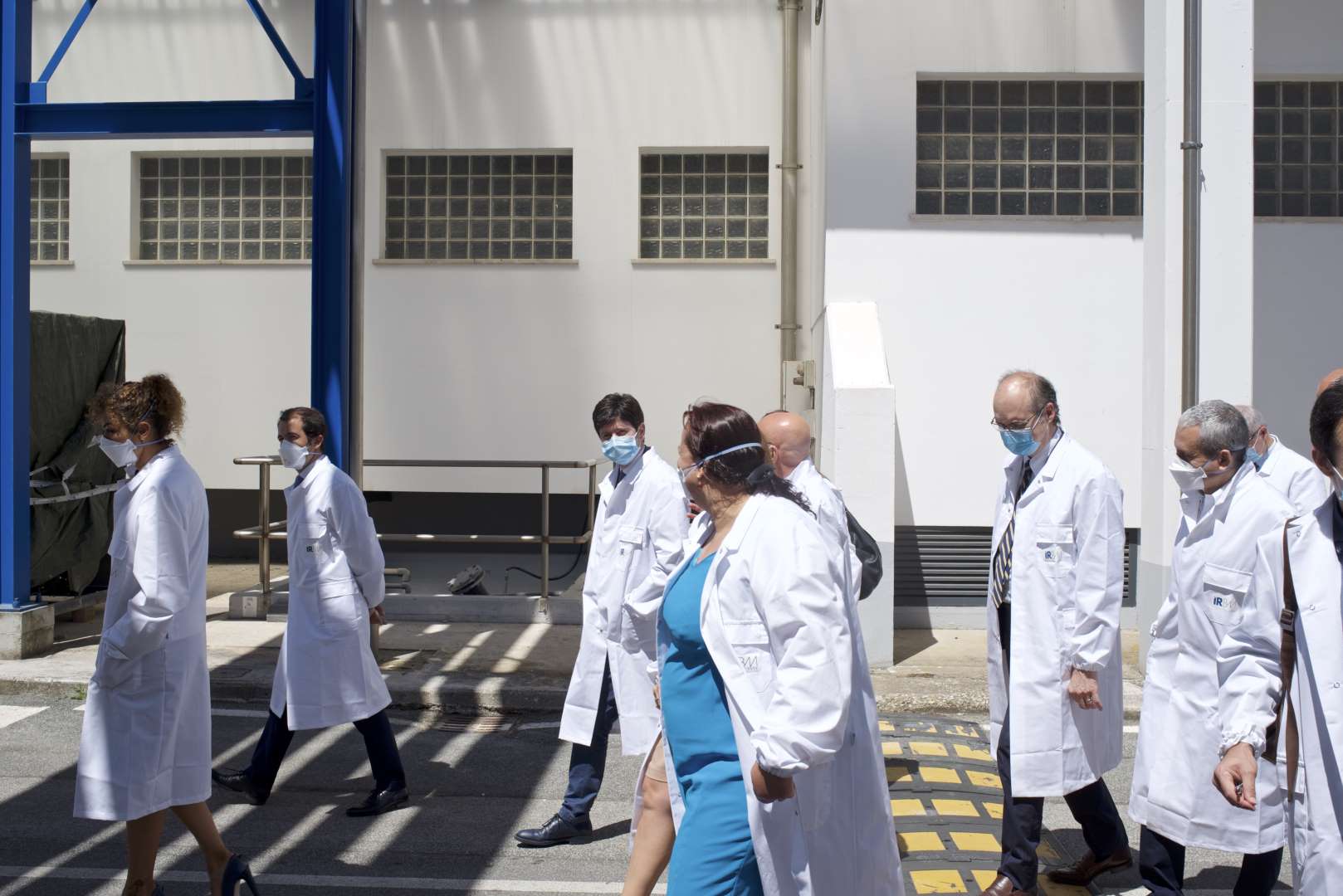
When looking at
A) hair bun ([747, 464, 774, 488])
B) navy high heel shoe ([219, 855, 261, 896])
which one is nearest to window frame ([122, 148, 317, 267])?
navy high heel shoe ([219, 855, 261, 896])

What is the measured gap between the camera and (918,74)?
35.6 feet

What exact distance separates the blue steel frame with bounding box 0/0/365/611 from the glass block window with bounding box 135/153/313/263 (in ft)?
14.7

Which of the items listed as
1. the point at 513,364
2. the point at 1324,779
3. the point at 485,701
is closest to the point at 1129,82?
the point at 513,364

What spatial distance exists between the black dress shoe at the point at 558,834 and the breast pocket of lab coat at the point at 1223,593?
2.77 m

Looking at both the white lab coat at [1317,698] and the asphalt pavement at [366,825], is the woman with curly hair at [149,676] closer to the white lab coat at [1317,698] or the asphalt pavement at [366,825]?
the asphalt pavement at [366,825]

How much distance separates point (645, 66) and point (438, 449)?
4513mm

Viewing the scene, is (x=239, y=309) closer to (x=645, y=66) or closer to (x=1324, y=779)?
(x=645, y=66)

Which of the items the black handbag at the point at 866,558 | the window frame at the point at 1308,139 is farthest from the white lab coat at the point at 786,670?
the window frame at the point at 1308,139

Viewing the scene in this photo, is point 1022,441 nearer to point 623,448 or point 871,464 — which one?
point 623,448

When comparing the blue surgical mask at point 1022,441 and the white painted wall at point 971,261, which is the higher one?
the white painted wall at point 971,261

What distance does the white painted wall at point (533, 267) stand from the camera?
13.7 m

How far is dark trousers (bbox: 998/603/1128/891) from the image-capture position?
4.80 m

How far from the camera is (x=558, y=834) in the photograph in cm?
568

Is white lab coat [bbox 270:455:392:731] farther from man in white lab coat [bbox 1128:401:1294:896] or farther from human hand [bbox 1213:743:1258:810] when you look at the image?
human hand [bbox 1213:743:1258:810]
